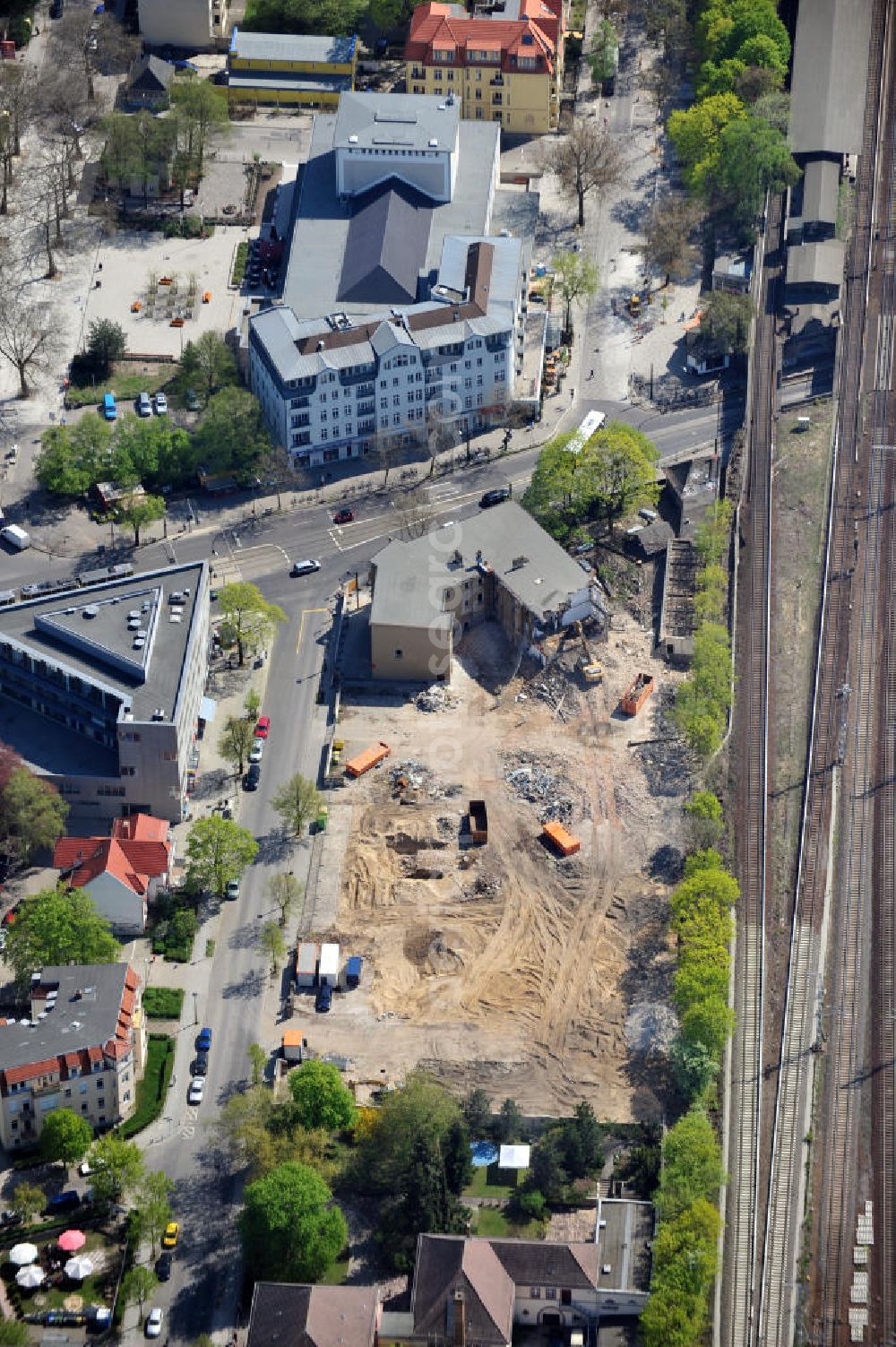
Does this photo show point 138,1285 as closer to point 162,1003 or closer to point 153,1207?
point 153,1207

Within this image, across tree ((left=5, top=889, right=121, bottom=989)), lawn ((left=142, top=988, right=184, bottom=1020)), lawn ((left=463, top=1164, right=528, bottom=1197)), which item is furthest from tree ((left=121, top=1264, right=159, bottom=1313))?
tree ((left=5, top=889, right=121, bottom=989))

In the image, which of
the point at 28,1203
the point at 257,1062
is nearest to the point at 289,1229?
the point at 257,1062

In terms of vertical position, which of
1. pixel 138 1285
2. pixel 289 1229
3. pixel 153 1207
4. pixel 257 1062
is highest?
pixel 257 1062

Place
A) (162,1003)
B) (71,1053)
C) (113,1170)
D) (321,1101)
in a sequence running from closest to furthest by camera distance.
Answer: (113,1170) → (71,1053) → (321,1101) → (162,1003)

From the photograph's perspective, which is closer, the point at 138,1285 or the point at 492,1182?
the point at 138,1285

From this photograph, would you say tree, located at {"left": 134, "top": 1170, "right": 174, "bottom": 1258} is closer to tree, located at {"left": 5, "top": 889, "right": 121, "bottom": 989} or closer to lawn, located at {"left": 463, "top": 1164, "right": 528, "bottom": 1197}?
tree, located at {"left": 5, "top": 889, "right": 121, "bottom": 989}

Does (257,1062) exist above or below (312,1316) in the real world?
above

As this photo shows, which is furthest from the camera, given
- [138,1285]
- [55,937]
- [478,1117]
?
[55,937]

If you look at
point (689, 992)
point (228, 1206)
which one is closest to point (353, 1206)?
point (228, 1206)
